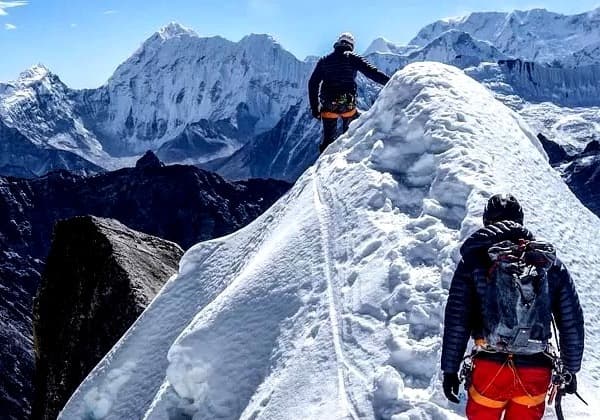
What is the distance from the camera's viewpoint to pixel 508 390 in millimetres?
6898

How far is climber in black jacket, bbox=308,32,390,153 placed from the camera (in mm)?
17922

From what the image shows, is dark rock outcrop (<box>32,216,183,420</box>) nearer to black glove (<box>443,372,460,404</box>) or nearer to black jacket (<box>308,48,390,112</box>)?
black jacket (<box>308,48,390,112</box>)

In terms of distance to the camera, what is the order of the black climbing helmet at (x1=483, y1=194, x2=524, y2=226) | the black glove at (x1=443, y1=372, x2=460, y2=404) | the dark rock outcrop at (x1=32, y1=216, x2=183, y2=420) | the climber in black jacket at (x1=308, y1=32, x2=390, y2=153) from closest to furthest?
the black glove at (x1=443, y1=372, x2=460, y2=404) → the black climbing helmet at (x1=483, y1=194, x2=524, y2=226) → the dark rock outcrop at (x1=32, y1=216, x2=183, y2=420) → the climber in black jacket at (x1=308, y1=32, x2=390, y2=153)

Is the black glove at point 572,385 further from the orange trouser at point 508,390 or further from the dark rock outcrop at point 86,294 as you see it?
the dark rock outcrop at point 86,294

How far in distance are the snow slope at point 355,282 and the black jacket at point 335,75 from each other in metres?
3.70

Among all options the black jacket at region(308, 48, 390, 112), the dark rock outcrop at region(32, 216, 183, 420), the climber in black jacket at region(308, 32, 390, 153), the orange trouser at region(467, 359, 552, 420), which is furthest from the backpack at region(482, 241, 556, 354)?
the black jacket at region(308, 48, 390, 112)

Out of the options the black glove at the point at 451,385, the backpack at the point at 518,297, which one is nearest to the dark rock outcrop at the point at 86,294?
the black glove at the point at 451,385

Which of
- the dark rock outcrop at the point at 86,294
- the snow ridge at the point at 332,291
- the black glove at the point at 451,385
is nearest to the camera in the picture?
the black glove at the point at 451,385

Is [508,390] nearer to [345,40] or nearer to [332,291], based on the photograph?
[332,291]

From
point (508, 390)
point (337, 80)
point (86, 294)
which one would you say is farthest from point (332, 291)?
point (337, 80)

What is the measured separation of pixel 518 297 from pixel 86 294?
11.4 m

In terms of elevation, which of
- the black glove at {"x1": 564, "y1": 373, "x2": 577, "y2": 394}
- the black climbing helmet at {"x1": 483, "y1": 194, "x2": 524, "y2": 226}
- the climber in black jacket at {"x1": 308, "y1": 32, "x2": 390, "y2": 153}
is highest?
the climber in black jacket at {"x1": 308, "y1": 32, "x2": 390, "y2": 153}

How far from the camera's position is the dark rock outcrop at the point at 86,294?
571 inches

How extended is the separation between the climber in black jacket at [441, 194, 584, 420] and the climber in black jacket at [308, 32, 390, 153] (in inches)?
446
